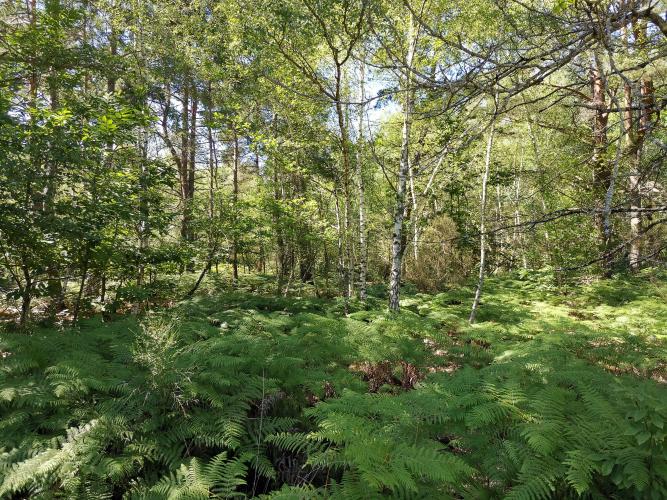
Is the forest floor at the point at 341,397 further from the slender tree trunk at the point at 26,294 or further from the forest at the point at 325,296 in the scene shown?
the slender tree trunk at the point at 26,294

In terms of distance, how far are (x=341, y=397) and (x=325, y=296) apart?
9.67m

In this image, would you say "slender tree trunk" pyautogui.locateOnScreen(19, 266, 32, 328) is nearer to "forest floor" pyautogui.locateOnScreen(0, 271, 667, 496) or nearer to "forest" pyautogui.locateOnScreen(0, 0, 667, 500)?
"forest" pyautogui.locateOnScreen(0, 0, 667, 500)

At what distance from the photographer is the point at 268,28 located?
6719mm

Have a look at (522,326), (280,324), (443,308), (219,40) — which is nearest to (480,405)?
(280,324)

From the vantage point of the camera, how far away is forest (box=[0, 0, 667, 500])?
229cm

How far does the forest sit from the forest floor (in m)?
0.03

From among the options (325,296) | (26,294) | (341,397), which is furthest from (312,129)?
(341,397)

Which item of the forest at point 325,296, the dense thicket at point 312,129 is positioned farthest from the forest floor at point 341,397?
the dense thicket at point 312,129

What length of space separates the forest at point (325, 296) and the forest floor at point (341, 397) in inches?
1.0

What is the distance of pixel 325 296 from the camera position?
42.2 feet

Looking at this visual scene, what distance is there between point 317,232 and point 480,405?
838 centimetres

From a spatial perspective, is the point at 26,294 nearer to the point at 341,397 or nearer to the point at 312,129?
the point at 341,397

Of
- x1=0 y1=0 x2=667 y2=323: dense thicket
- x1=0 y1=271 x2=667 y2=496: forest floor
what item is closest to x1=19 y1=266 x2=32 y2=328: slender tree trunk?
x1=0 y1=0 x2=667 y2=323: dense thicket

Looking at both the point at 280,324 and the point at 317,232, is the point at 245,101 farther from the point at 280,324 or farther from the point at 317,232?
the point at 280,324
